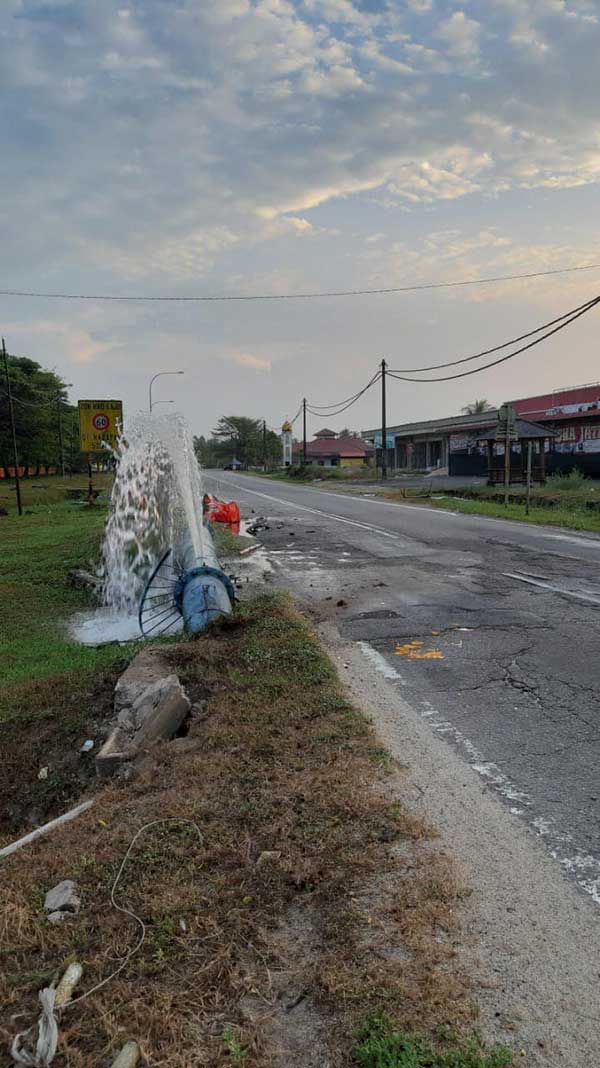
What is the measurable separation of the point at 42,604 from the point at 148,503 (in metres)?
3.20

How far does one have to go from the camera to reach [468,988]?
7.29ft

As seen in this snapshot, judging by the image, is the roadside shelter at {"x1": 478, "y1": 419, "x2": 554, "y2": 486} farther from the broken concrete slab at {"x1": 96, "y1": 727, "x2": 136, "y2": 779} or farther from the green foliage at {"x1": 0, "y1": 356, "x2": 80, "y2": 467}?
the green foliage at {"x1": 0, "y1": 356, "x2": 80, "y2": 467}

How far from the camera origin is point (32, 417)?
49.7 m

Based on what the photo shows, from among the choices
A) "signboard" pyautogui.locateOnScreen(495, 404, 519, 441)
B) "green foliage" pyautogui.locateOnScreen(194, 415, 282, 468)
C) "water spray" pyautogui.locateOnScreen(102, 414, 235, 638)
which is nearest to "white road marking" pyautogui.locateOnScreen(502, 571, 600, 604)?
"water spray" pyautogui.locateOnScreen(102, 414, 235, 638)

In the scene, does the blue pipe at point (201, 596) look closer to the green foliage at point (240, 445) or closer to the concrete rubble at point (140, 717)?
the concrete rubble at point (140, 717)

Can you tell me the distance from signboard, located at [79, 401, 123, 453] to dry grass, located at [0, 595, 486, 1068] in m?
27.3

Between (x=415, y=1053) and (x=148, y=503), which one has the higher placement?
(x=148, y=503)

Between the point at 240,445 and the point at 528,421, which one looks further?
the point at 240,445

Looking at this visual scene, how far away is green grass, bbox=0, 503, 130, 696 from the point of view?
632 cm

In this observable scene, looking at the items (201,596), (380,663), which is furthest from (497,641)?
(201,596)

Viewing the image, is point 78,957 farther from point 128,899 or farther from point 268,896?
point 268,896

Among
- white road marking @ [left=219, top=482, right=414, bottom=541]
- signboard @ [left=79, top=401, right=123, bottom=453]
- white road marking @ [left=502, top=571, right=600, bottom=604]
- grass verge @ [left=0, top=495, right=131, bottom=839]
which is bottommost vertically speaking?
grass verge @ [left=0, top=495, right=131, bottom=839]

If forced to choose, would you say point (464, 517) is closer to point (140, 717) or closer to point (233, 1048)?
point (140, 717)

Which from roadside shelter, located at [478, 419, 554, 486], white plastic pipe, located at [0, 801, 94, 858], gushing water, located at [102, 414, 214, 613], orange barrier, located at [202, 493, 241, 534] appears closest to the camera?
white plastic pipe, located at [0, 801, 94, 858]
